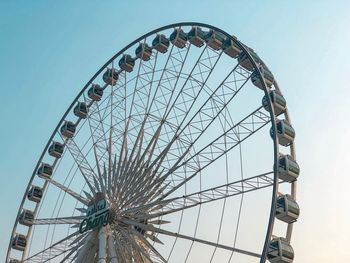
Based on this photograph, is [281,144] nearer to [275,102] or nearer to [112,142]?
[275,102]

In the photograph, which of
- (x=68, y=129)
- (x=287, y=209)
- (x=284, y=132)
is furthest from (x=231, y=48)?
(x=68, y=129)

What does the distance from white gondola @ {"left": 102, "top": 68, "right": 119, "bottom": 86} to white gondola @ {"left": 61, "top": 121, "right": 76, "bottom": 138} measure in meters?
3.25

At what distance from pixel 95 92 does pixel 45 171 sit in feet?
17.5

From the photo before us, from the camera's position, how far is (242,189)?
83.2ft

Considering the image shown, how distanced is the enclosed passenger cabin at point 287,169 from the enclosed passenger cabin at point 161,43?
430 inches

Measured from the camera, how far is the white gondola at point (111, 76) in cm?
3516

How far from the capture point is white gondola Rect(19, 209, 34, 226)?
34281 millimetres

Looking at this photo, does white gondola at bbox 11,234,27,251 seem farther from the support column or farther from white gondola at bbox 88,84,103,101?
the support column

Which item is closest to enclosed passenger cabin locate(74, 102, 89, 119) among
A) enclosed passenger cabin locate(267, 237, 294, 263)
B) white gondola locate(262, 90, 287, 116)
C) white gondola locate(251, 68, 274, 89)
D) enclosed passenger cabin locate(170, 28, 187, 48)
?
enclosed passenger cabin locate(170, 28, 187, 48)

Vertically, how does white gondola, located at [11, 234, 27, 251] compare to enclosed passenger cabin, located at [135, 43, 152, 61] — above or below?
below

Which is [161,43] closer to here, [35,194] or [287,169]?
[35,194]

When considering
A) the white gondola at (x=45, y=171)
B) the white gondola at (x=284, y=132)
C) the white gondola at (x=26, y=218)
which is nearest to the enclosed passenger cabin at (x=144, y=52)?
the white gondola at (x=45, y=171)

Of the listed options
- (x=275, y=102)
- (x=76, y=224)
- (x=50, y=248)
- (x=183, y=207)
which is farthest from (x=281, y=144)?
(x=50, y=248)

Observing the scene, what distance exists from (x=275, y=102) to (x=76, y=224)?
10.8 meters
